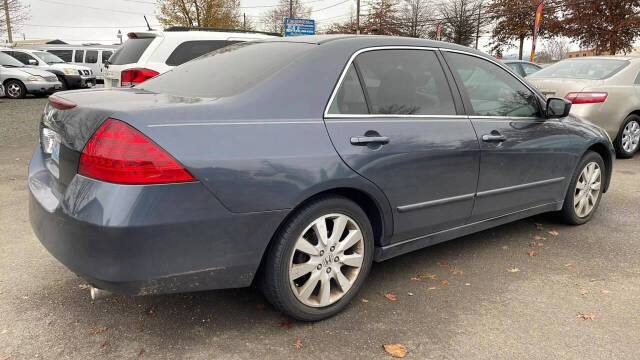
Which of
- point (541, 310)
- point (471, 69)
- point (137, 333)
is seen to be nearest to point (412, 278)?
point (541, 310)

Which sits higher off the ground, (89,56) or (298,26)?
(298,26)

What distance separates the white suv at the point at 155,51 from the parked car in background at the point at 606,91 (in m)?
4.49

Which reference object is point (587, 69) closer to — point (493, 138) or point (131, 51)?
point (493, 138)

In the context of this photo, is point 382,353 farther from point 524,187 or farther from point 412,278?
point 524,187

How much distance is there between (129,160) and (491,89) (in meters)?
2.65

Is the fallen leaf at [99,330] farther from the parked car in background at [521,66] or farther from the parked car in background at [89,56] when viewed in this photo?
the parked car in background at [89,56]

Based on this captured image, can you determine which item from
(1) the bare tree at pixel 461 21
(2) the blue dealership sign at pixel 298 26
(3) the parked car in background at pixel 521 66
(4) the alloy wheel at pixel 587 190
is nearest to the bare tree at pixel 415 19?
(1) the bare tree at pixel 461 21

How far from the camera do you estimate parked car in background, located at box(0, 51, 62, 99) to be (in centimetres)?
1686

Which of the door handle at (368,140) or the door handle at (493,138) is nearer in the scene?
the door handle at (368,140)

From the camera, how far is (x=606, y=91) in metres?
7.30

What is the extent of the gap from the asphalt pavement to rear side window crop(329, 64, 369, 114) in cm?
115

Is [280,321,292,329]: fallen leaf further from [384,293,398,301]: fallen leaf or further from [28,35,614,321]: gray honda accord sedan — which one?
[384,293,398,301]: fallen leaf

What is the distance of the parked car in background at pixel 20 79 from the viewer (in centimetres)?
1686

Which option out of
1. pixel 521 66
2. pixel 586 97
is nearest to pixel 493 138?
pixel 586 97
